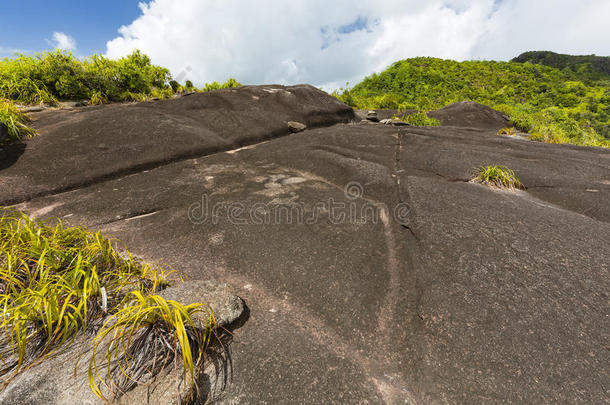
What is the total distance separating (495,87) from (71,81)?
156 feet

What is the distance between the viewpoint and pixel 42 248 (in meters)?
2.58

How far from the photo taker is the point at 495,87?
1380 inches

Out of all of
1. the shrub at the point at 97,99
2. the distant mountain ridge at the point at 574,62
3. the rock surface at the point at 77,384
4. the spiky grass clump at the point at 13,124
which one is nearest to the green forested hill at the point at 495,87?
the distant mountain ridge at the point at 574,62

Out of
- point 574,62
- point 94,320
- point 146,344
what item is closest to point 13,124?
point 94,320

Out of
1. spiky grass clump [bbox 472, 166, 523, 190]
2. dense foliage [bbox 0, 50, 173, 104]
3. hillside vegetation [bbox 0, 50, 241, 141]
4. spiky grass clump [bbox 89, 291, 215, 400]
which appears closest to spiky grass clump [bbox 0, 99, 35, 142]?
hillside vegetation [bbox 0, 50, 241, 141]

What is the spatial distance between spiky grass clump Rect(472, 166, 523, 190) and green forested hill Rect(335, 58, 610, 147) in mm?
25142

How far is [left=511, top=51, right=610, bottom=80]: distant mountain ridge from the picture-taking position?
4450 cm

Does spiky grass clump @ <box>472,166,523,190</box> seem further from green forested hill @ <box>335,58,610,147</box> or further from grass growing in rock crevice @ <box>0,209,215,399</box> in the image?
green forested hill @ <box>335,58,610,147</box>

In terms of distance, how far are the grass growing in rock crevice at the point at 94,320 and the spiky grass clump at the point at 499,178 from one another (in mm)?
5440

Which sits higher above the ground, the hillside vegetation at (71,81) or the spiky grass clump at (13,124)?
the hillside vegetation at (71,81)

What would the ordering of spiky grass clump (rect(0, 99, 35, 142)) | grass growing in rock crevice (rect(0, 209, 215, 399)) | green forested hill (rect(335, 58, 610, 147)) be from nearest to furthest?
1. grass growing in rock crevice (rect(0, 209, 215, 399))
2. spiky grass clump (rect(0, 99, 35, 142))
3. green forested hill (rect(335, 58, 610, 147))

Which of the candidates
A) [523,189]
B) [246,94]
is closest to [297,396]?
[523,189]

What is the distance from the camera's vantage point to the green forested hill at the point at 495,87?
29.8 m

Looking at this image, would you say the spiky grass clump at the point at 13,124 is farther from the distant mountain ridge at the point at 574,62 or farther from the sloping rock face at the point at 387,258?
the distant mountain ridge at the point at 574,62
